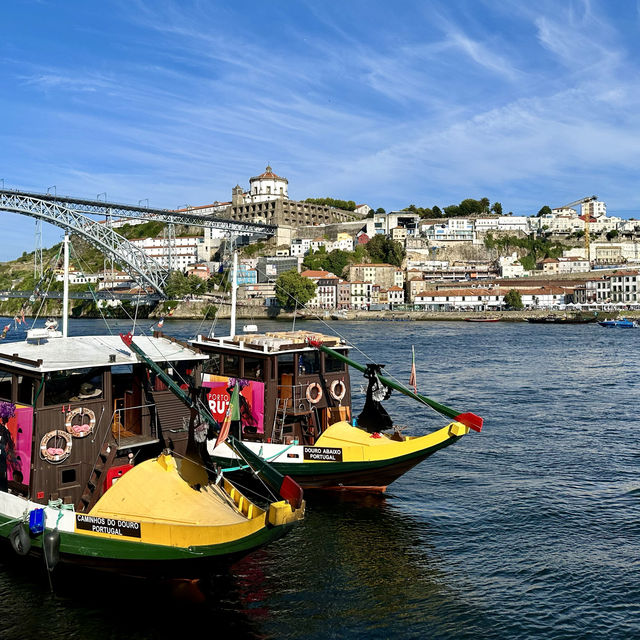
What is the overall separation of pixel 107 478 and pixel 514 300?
8594 cm

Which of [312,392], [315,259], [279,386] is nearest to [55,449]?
[279,386]

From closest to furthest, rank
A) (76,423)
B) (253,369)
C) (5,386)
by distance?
(76,423), (5,386), (253,369)

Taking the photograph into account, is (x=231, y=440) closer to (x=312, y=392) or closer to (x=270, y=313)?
(x=312, y=392)

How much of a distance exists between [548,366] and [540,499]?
75.9ft

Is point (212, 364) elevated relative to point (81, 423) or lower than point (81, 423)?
elevated

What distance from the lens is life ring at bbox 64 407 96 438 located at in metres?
8.98

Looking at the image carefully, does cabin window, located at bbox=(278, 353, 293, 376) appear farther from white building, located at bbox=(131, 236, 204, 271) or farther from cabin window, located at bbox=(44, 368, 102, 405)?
white building, located at bbox=(131, 236, 204, 271)

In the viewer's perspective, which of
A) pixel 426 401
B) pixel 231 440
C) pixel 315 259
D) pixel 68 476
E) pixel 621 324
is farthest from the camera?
pixel 315 259

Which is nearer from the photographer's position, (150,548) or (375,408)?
(150,548)

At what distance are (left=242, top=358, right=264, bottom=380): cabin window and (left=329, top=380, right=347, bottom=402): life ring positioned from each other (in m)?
1.53

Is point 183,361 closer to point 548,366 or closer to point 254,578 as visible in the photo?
point 254,578

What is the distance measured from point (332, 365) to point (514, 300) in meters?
80.7

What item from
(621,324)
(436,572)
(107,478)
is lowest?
(436,572)

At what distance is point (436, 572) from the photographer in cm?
984
